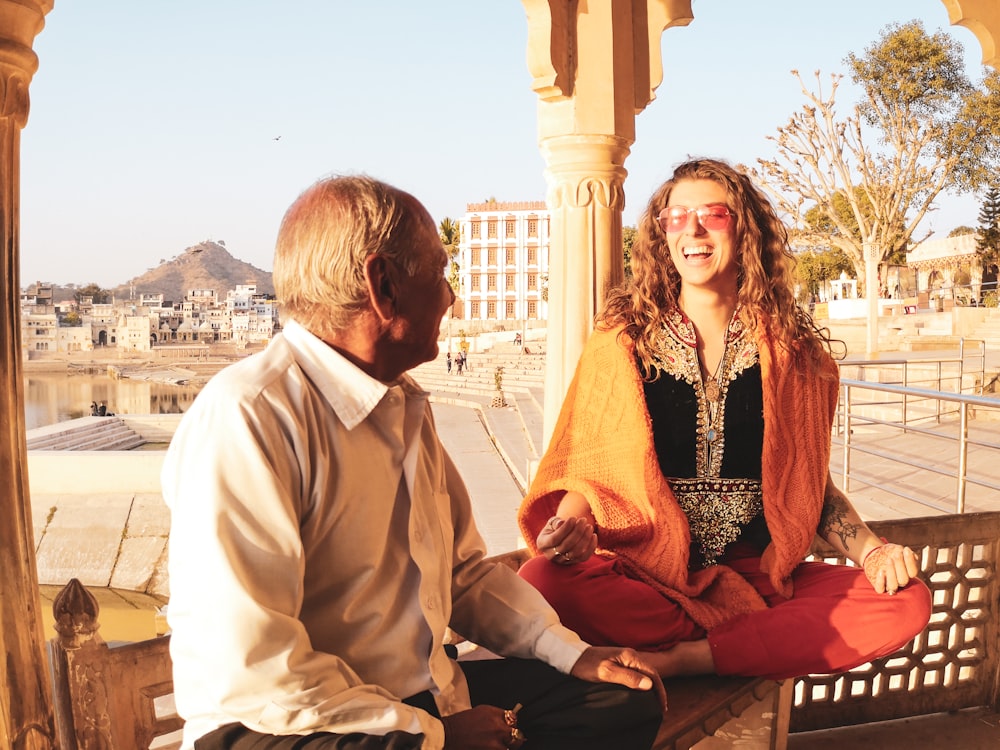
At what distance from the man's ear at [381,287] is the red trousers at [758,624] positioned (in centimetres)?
93

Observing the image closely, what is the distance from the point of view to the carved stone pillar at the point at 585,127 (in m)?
3.24

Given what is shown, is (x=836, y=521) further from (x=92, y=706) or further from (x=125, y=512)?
(x=125, y=512)

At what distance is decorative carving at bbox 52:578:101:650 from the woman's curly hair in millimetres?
1285

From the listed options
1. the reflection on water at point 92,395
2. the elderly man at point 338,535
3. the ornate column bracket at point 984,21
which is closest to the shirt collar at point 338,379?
the elderly man at point 338,535

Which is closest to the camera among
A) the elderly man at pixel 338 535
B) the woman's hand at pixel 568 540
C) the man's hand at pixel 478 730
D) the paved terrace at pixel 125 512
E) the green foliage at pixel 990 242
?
the elderly man at pixel 338 535

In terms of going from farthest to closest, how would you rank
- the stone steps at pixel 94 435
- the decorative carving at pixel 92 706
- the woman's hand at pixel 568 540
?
1. the stone steps at pixel 94 435
2. the woman's hand at pixel 568 540
3. the decorative carving at pixel 92 706

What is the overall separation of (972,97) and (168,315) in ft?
312

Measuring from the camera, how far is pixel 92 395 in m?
77.1

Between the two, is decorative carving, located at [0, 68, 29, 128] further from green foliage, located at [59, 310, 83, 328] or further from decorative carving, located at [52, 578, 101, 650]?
green foliage, located at [59, 310, 83, 328]

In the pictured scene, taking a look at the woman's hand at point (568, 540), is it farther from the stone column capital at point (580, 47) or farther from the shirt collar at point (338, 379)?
the stone column capital at point (580, 47)

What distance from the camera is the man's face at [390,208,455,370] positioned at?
127 centimetres

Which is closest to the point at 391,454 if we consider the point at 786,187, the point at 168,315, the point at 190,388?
the point at 786,187

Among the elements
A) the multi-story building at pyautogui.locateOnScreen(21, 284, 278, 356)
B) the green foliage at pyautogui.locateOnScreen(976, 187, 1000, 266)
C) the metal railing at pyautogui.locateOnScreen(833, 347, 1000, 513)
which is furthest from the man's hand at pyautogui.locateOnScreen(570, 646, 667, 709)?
the multi-story building at pyautogui.locateOnScreen(21, 284, 278, 356)

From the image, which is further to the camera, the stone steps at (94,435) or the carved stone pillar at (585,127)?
the stone steps at (94,435)
